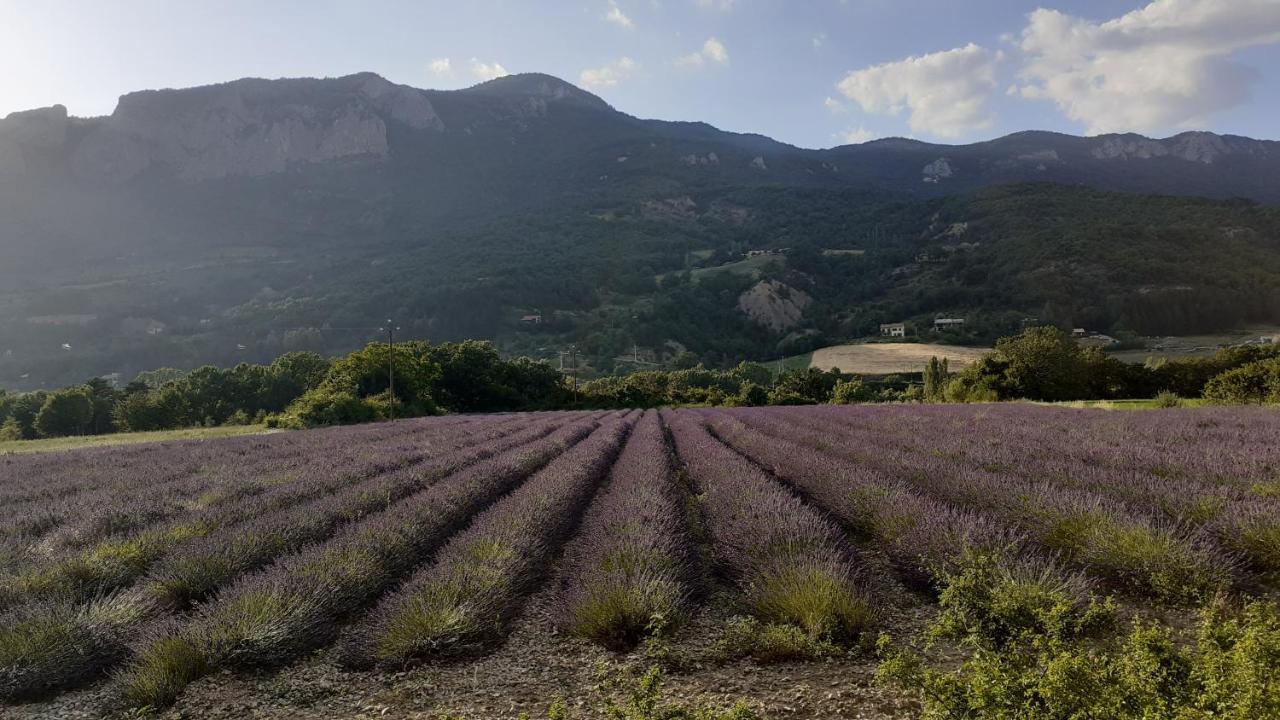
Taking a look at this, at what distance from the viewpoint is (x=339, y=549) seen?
482cm

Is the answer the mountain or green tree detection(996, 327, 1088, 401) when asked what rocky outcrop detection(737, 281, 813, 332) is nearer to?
the mountain

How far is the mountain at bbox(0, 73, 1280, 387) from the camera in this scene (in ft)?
291

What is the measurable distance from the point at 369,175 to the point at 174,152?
186 feet

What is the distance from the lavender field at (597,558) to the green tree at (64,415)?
47.0 m

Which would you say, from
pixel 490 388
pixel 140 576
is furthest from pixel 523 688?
pixel 490 388

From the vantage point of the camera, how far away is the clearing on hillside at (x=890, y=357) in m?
62.7

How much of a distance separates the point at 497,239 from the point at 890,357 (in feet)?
333

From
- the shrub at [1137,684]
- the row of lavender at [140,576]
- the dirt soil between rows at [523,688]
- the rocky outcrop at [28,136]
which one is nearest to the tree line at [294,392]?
the row of lavender at [140,576]

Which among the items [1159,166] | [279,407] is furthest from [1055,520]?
[1159,166]

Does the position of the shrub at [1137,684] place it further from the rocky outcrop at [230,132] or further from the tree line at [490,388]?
the rocky outcrop at [230,132]

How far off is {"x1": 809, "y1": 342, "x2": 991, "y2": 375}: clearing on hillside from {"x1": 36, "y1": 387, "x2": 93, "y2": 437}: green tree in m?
63.4

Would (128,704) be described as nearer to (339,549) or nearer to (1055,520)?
(339,549)

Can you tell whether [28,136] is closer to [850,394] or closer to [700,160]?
[700,160]

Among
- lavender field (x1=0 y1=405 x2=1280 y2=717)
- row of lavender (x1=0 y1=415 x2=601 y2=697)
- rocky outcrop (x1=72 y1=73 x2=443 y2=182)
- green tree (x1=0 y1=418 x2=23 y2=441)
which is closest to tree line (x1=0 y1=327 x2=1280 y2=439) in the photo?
green tree (x1=0 y1=418 x2=23 y2=441)
